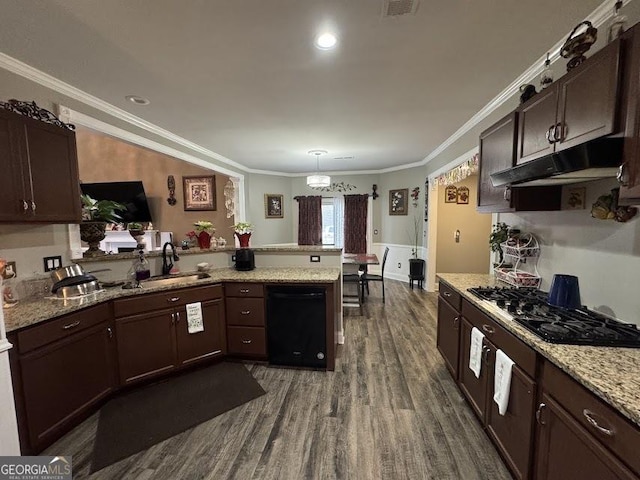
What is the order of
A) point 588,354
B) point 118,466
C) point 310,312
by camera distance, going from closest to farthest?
1. point 588,354
2. point 118,466
3. point 310,312

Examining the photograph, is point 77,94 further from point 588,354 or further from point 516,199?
point 588,354

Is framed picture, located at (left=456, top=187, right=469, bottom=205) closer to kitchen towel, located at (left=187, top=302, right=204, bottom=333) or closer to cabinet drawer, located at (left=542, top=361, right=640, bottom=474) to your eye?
cabinet drawer, located at (left=542, top=361, right=640, bottom=474)

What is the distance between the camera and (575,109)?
1.44 m

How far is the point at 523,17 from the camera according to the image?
1596mm

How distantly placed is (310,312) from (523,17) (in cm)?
259

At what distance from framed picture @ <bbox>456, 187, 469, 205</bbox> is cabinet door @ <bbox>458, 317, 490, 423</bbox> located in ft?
13.4

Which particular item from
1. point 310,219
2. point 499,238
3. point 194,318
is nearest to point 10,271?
point 194,318

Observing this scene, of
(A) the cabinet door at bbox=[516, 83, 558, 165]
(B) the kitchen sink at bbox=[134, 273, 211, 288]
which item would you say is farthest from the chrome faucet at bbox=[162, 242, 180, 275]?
(A) the cabinet door at bbox=[516, 83, 558, 165]

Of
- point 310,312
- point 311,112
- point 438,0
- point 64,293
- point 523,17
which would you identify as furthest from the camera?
point 311,112

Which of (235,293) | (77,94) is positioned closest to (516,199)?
(235,293)

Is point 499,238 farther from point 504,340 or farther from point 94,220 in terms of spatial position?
point 94,220

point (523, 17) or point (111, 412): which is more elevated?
point (523, 17)

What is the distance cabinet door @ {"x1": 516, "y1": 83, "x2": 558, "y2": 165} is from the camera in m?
1.63

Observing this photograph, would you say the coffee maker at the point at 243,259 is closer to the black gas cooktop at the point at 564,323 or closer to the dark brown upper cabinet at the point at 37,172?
the dark brown upper cabinet at the point at 37,172
